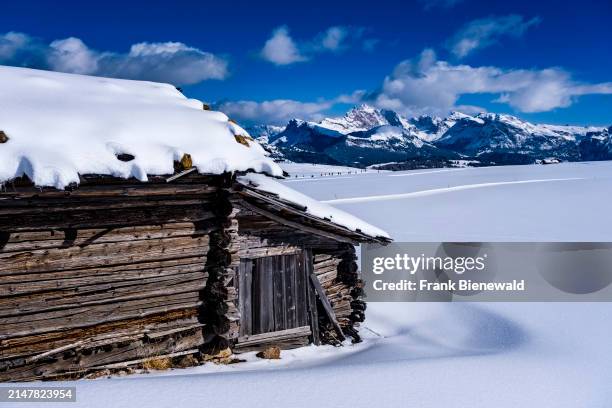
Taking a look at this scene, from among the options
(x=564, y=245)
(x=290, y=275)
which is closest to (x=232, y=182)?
(x=290, y=275)

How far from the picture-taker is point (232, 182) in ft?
27.1

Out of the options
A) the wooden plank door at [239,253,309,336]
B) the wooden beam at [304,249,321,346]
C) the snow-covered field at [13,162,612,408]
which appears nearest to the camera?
the snow-covered field at [13,162,612,408]

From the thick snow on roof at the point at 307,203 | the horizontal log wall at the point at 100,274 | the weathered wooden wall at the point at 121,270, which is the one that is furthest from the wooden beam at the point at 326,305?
the horizontal log wall at the point at 100,274

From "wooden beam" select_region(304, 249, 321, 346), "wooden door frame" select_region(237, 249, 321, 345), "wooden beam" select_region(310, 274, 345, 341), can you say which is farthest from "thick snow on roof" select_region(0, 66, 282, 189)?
"wooden beam" select_region(310, 274, 345, 341)

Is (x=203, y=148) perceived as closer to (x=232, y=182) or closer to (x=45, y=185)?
(x=232, y=182)

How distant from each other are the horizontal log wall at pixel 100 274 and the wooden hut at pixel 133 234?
17 mm

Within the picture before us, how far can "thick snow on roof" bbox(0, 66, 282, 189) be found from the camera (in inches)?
249

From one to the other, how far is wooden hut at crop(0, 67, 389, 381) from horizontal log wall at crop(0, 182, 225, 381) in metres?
0.02

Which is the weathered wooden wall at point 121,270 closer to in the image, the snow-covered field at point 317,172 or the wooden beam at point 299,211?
the wooden beam at point 299,211

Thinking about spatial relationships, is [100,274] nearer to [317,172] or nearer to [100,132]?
[100,132]

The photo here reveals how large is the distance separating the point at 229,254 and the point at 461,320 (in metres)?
6.66

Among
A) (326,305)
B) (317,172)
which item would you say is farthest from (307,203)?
(317,172)

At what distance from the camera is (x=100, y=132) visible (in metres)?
7.23

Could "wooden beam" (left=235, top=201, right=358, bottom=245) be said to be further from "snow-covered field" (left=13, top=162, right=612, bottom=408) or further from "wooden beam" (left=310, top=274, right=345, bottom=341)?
"snow-covered field" (left=13, top=162, right=612, bottom=408)
